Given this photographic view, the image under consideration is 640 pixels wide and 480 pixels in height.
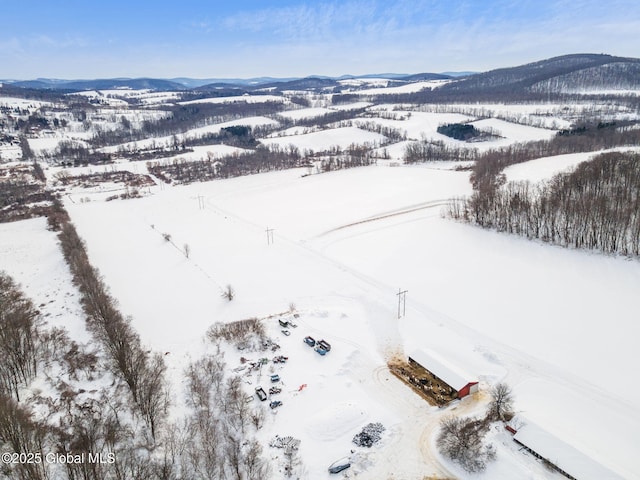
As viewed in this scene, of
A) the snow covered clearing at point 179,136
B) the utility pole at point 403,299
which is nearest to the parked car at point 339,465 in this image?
the utility pole at point 403,299

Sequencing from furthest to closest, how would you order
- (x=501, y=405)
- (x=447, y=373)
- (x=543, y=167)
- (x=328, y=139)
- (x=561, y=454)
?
1. (x=328, y=139)
2. (x=543, y=167)
3. (x=447, y=373)
4. (x=501, y=405)
5. (x=561, y=454)

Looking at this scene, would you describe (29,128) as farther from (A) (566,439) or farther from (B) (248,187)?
(A) (566,439)

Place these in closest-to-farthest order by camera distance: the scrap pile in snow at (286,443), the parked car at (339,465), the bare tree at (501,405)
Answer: the parked car at (339,465), the scrap pile in snow at (286,443), the bare tree at (501,405)

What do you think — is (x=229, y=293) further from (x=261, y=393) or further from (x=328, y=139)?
(x=328, y=139)

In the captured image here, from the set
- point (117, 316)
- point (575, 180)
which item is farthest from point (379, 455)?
point (575, 180)

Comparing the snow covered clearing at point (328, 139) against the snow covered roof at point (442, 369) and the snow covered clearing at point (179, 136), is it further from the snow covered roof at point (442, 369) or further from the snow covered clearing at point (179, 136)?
the snow covered roof at point (442, 369)
